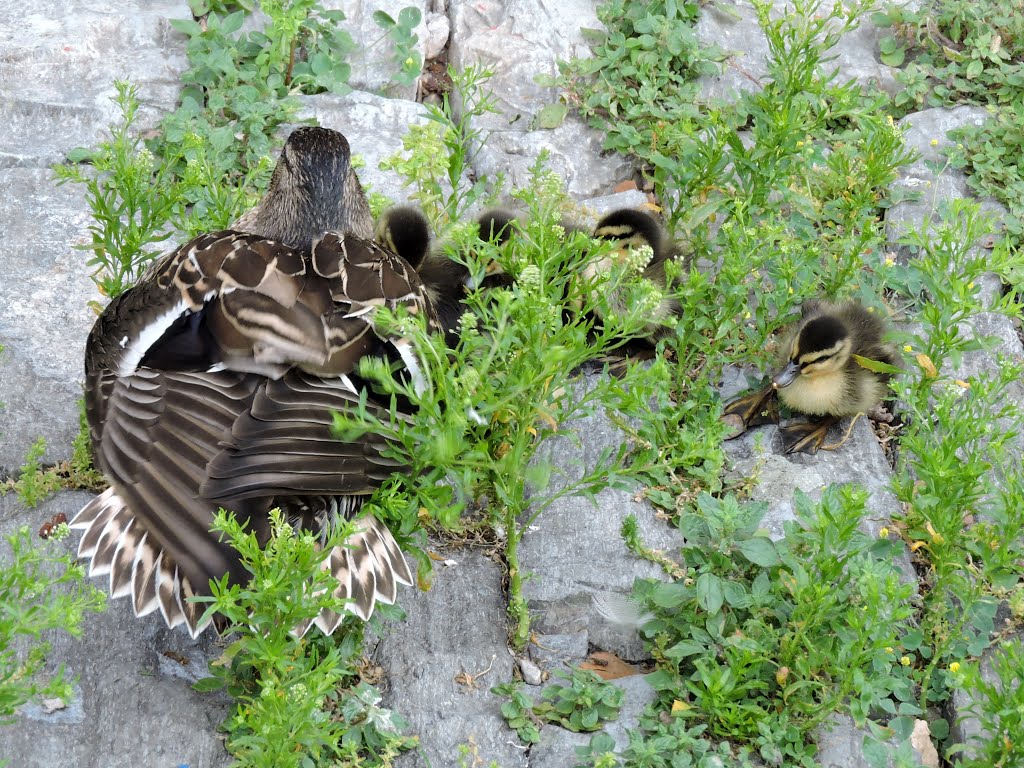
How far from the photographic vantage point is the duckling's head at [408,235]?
16.4 ft

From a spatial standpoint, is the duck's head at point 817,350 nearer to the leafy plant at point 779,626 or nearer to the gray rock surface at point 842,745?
the leafy plant at point 779,626

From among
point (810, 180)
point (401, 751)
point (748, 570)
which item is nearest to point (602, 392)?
point (748, 570)

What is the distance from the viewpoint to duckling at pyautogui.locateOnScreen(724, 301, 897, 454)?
14.6ft

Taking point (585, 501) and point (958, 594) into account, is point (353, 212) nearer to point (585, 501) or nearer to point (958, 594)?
point (585, 501)

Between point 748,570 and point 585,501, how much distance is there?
73 cm

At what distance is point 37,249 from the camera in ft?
16.7

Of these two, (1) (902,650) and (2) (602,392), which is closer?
(2) (602,392)

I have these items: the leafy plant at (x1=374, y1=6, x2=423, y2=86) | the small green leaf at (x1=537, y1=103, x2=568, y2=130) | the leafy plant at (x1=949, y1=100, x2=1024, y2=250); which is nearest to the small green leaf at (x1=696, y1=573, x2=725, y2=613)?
the leafy plant at (x1=949, y1=100, x2=1024, y2=250)

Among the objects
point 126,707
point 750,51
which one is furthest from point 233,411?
point 750,51

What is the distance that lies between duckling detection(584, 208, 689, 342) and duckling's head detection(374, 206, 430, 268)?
69 centimetres

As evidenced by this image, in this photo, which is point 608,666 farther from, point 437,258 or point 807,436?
point 437,258

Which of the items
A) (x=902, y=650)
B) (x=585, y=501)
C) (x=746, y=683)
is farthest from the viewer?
(x=585, y=501)

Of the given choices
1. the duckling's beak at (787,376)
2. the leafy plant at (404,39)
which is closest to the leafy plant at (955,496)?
the duckling's beak at (787,376)

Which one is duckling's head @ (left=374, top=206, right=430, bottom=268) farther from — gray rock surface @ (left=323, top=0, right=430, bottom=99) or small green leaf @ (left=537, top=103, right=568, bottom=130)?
A: gray rock surface @ (left=323, top=0, right=430, bottom=99)
